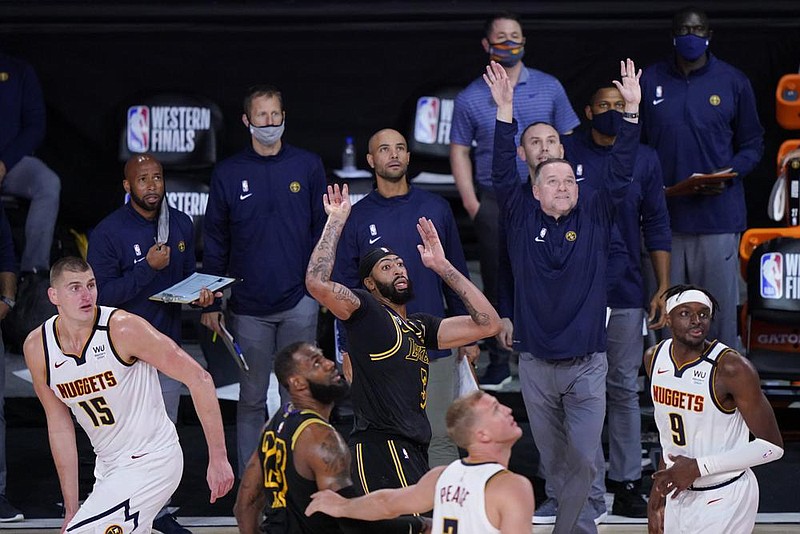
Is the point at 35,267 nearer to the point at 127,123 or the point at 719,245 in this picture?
the point at 127,123

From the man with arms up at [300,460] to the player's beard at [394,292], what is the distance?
94 cm

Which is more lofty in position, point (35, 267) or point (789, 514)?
point (35, 267)

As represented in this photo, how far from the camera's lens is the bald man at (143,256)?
23.6 feet

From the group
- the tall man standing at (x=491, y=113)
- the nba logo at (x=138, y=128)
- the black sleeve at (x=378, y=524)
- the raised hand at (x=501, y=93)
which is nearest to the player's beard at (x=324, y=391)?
the black sleeve at (x=378, y=524)

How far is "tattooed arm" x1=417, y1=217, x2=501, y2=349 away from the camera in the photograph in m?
6.30

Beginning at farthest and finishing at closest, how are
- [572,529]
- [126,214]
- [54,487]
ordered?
[54,487]
[126,214]
[572,529]

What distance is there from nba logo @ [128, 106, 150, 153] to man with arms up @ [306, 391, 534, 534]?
5.16m

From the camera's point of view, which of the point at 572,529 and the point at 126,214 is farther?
the point at 126,214

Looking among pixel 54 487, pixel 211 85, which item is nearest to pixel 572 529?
pixel 54 487

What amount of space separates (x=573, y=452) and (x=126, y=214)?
2536 millimetres

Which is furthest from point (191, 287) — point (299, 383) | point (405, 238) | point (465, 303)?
point (299, 383)

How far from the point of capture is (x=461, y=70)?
33.0ft

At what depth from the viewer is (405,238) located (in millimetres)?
7352

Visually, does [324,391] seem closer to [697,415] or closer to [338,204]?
[338,204]
